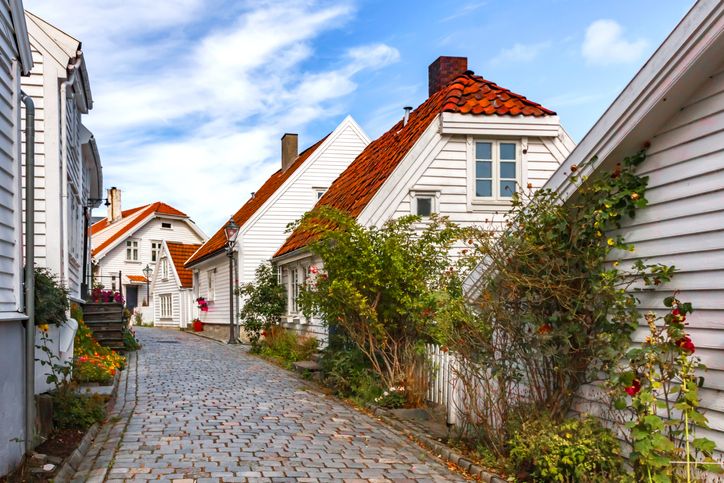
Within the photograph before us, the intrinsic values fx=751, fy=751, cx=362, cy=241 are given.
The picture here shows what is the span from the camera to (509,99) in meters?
16.5

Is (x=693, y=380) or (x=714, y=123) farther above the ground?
(x=714, y=123)

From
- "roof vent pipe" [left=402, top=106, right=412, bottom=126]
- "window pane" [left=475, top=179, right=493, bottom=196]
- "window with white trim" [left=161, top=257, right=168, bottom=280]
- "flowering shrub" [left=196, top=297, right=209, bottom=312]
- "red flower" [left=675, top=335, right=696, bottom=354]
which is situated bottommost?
"flowering shrub" [left=196, top=297, right=209, bottom=312]

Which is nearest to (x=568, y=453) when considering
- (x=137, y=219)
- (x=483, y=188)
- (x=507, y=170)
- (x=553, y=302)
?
(x=553, y=302)

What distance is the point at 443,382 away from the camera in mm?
10414

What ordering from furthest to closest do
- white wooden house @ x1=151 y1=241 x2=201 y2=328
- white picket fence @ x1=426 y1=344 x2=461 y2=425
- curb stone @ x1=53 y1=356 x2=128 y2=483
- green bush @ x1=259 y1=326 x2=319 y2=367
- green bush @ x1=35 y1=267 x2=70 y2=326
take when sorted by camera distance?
white wooden house @ x1=151 y1=241 x2=201 y2=328 → green bush @ x1=259 y1=326 x2=319 y2=367 → white picket fence @ x1=426 y1=344 x2=461 y2=425 → green bush @ x1=35 y1=267 x2=70 y2=326 → curb stone @ x1=53 y1=356 x2=128 y2=483

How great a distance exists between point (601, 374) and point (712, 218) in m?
1.89

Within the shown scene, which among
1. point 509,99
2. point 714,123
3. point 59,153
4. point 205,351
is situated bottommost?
point 205,351

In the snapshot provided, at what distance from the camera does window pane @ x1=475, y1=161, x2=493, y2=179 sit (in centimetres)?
1644

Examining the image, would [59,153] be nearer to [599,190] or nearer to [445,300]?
[445,300]

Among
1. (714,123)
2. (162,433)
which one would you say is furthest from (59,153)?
(714,123)

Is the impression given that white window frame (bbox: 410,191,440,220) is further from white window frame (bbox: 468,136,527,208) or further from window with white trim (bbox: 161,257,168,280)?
→ window with white trim (bbox: 161,257,168,280)

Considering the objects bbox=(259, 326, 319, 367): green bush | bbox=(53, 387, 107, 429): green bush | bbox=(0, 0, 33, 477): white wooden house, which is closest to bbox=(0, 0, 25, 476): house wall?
bbox=(0, 0, 33, 477): white wooden house

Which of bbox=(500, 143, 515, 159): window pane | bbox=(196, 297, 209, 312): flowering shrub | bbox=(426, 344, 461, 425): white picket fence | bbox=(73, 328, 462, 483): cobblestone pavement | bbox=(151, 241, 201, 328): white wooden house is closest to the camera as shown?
bbox=(73, 328, 462, 483): cobblestone pavement

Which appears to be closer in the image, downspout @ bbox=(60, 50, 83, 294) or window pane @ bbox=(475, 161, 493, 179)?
downspout @ bbox=(60, 50, 83, 294)
